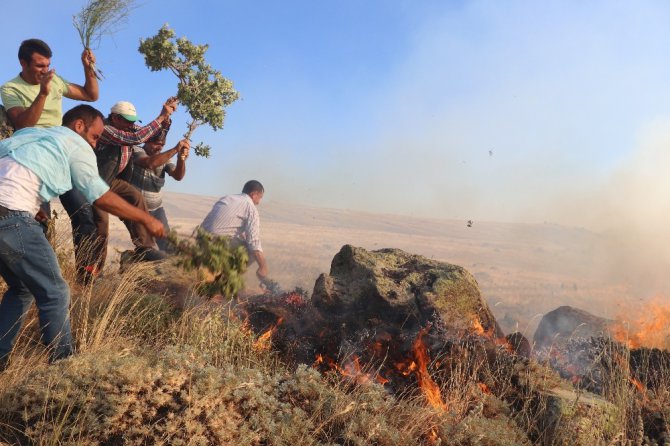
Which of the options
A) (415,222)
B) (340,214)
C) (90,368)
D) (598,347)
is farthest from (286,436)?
(340,214)

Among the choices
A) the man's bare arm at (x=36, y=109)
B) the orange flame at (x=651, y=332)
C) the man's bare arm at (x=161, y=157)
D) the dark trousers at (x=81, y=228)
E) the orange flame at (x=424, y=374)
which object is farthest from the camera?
the orange flame at (x=651, y=332)

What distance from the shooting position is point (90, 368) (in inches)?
138

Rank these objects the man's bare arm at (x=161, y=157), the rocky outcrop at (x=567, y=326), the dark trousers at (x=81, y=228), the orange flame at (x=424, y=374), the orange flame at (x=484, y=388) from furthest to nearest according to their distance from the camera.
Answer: the rocky outcrop at (x=567, y=326)
the man's bare arm at (x=161, y=157)
the dark trousers at (x=81, y=228)
the orange flame at (x=484, y=388)
the orange flame at (x=424, y=374)

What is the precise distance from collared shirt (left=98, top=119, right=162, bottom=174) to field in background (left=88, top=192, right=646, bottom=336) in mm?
1149

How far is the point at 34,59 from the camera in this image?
560 cm

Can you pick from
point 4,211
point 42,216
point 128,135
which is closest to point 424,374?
point 4,211

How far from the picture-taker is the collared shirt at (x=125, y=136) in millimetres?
6541

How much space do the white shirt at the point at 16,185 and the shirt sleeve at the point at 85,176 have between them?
0.24 metres

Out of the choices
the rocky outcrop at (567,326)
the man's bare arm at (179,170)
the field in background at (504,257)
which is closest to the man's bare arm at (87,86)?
the man's bare arm at (179,170)

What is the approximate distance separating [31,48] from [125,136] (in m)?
1.35

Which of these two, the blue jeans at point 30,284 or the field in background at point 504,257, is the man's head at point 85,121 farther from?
the field in background at point 504,257

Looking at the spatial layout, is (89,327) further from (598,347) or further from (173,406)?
(598,347)

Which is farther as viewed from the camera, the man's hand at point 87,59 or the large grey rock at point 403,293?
the man's hand at point 87,59

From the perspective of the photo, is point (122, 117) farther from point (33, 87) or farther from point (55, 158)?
point (55, 158)
